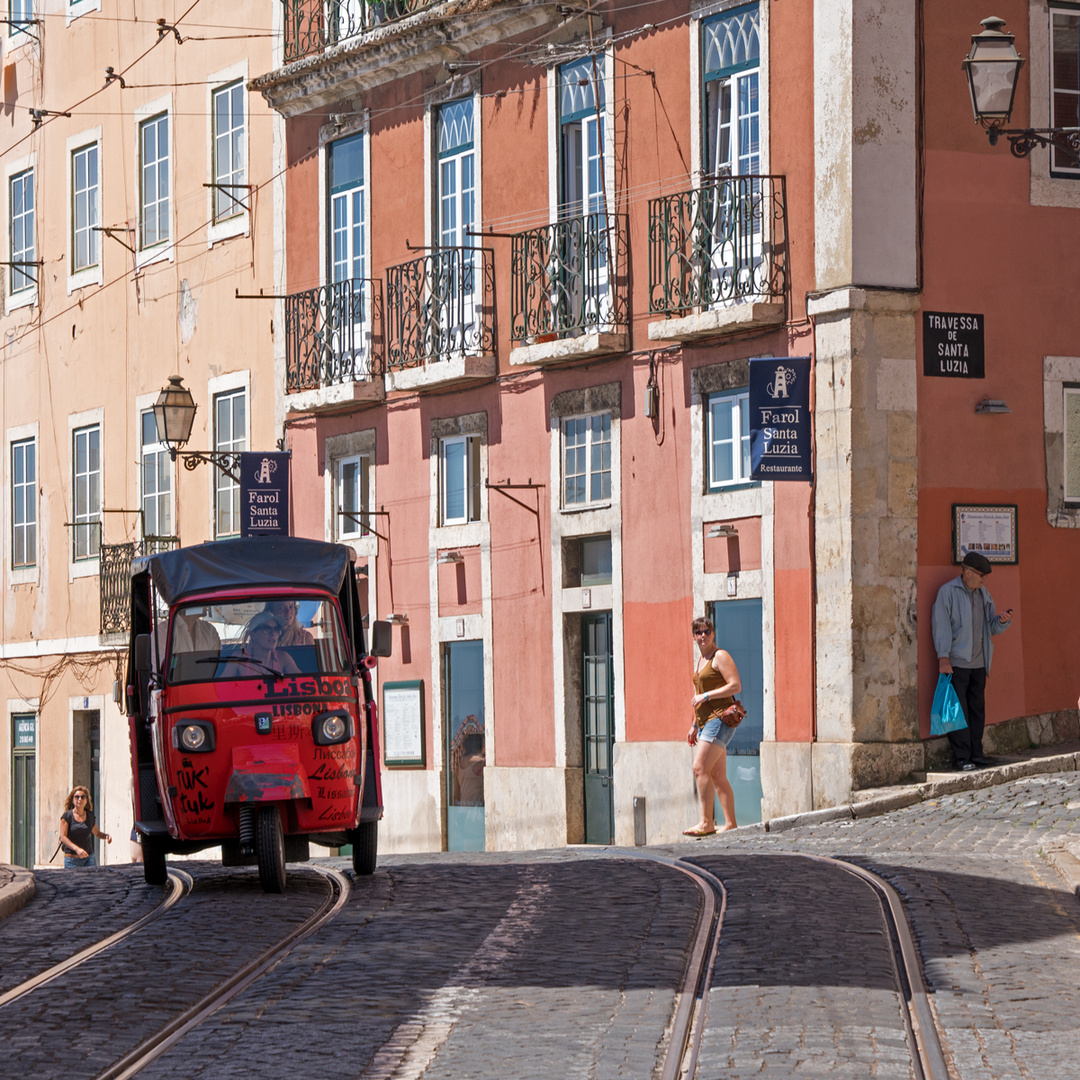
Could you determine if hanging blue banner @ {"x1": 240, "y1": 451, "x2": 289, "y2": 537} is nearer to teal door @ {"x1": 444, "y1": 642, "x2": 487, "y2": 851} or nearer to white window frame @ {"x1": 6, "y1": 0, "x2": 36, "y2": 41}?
teal door @ {"x1": 444, "y1": 642, "x2": 487, "y2": 851}

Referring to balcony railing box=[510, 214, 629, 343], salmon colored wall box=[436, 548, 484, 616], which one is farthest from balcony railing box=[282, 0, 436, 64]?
salmon colored wall box=[436, 548, 484, 616]

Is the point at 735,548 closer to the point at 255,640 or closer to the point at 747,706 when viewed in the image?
the point at 747,706

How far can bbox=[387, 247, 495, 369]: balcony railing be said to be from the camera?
75.1 ft

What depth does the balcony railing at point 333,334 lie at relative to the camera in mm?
24391

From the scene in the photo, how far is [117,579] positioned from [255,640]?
52.6 feet

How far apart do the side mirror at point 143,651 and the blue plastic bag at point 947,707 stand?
7.35 m

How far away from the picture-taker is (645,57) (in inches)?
826

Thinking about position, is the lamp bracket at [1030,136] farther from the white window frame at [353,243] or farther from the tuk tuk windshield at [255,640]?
the white window frame at [353,243]

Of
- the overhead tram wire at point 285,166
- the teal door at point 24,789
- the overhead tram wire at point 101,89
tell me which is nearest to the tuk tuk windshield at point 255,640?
the overhead tram wire at point 285,166

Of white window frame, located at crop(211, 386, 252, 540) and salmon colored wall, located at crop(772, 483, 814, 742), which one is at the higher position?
white window frame, located at crop(211, 386, 252, 540)

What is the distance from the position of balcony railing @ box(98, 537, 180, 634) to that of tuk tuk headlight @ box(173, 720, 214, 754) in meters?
15.5

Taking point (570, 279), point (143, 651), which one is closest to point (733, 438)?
point (570, 279)

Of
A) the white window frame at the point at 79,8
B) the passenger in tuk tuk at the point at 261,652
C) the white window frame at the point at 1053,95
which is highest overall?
the white window frame at the point at 79,8

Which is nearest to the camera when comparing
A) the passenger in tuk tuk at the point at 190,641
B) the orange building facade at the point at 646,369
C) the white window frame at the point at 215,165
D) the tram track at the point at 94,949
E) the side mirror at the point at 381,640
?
the tram track at the point at 94,949
